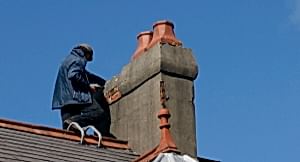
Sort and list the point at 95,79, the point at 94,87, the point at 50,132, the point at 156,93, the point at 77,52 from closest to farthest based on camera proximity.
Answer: the point at 50,132 < the point at 156,93 < the point at 77,52 < the point at 94,87 < the point at 95,79

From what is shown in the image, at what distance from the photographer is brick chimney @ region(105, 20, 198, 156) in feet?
41.9

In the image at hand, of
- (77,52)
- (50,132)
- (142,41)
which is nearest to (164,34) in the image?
(142,41)

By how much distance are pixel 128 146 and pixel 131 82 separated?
897mm

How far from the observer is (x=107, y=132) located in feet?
45.0

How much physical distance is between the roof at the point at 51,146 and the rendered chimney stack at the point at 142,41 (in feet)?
4.37

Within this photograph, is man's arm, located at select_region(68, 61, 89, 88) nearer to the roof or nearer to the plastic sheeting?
the roof

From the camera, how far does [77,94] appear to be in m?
13.4

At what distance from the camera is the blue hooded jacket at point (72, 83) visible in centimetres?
1330

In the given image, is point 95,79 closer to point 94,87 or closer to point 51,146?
point 94,87

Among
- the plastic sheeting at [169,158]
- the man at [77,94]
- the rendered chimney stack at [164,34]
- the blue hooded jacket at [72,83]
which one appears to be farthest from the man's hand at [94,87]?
the plastic sheeting at [169,158]

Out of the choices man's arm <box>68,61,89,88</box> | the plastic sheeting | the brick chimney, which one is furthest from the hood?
the plastic sheeting

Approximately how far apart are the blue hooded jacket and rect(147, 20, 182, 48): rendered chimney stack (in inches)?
37.2

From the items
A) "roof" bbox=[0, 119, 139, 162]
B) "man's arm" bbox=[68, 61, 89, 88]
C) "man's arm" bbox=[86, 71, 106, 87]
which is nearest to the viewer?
"roof" bbox=[0, 119, 139, 162]

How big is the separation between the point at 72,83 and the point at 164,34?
1335mm
